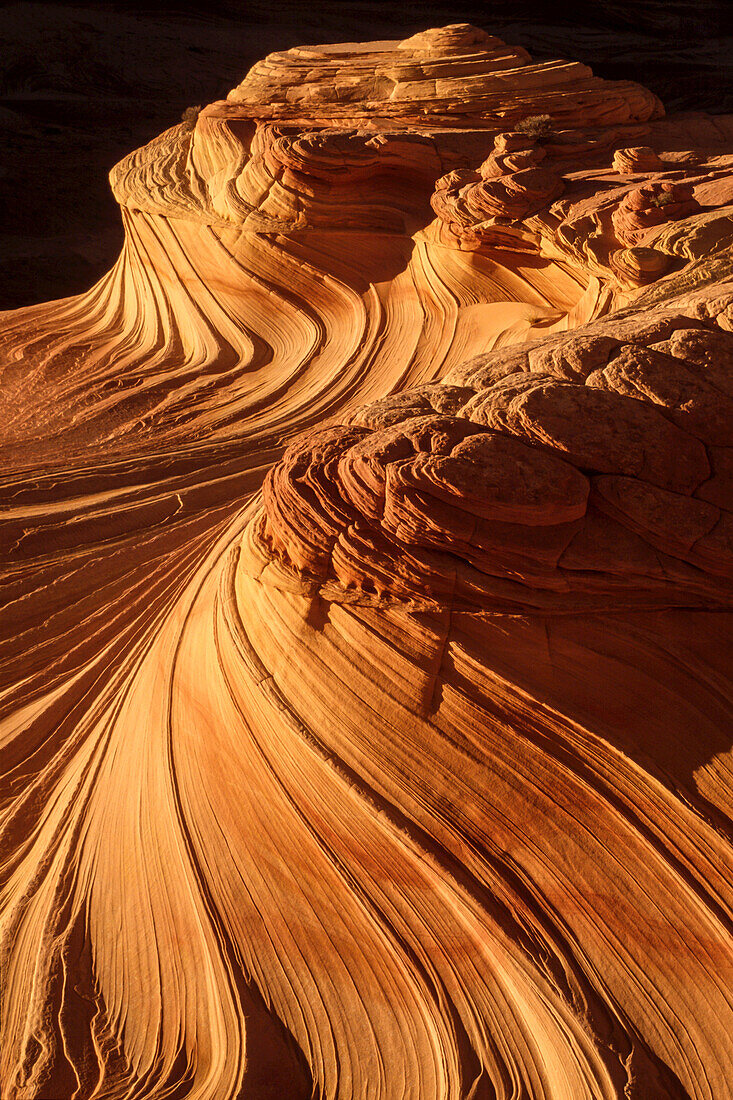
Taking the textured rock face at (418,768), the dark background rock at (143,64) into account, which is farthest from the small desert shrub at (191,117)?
the textured rock face at (418,768)

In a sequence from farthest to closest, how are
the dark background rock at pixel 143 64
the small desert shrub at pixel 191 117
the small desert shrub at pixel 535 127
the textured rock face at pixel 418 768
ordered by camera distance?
the dark background rock at pixel 143 64 < the small desert shrub at pixel 191 117 < the small desert shrub at pixel 535 127 < the textured rock face at pixel 418 768

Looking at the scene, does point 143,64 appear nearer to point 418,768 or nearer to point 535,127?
point 535,127

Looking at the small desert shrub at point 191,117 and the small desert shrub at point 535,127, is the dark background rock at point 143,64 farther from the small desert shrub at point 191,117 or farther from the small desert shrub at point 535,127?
the small desert shrub at point 535,127

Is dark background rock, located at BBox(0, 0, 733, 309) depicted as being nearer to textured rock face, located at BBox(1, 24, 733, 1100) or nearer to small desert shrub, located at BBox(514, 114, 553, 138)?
small desert shrub, located at BBox(514, 114, 553, 138)

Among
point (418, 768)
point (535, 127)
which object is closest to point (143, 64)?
point (535, 127)

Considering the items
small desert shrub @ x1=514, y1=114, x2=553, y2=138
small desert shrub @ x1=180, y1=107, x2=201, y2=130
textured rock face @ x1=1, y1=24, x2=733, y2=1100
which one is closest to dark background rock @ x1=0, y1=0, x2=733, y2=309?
small desert shrub @ x1=180, y1=107, x2=201, y2=130
